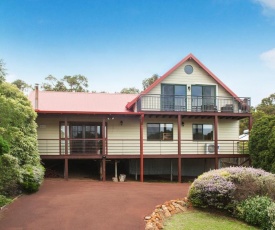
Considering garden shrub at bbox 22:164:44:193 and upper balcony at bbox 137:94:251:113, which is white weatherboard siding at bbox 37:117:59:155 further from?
upper balcony at bbox 137:94:251:113

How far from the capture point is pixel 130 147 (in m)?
19.7

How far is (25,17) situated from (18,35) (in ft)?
6.55

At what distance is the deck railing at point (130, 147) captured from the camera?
18.7m

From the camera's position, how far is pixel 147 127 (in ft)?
65.7

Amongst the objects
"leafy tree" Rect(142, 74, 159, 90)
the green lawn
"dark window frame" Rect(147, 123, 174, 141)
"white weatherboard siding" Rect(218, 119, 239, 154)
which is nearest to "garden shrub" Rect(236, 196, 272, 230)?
the green lawn

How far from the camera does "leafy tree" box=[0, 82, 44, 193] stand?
34.0 feet

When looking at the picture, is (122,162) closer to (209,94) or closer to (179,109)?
(179,109)

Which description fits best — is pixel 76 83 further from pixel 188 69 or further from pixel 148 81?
pixel 188 69

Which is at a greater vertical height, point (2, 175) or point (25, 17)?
point (25, 17)

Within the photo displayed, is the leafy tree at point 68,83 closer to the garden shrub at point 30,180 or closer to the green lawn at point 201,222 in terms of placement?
the garden shrub at point 30,180

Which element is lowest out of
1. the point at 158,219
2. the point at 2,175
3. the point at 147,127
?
the point at 158,219

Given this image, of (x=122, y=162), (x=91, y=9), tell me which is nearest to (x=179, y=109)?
(x=122, y=162)

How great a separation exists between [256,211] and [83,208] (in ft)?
20.6

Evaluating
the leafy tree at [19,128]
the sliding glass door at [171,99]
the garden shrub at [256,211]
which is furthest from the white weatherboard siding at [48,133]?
the garden shrub at [256,211]
